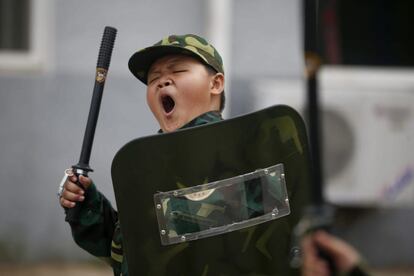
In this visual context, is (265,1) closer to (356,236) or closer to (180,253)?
(356,236)

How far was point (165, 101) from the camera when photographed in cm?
365

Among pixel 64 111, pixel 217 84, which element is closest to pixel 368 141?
pixel 64 111

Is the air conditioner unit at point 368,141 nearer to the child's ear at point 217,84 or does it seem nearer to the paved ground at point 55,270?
the paved ground at point 55,270

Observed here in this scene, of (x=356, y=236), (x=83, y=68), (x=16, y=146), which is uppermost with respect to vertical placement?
(x=83, y=68)

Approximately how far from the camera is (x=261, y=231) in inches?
135

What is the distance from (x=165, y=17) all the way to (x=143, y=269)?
16.2 ft

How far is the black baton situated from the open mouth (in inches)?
9.0

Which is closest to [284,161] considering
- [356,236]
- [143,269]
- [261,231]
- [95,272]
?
[261,231]

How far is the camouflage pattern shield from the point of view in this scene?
3426mm

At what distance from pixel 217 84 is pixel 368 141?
498 cm

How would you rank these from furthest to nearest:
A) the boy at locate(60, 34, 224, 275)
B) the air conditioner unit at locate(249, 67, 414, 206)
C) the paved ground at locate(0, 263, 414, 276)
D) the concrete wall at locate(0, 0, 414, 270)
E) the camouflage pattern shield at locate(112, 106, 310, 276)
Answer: the air conditioner unit at locate(249, 67, 414, 206), the concrete wall at locate(0, 0, 414, 270), the paved ground at locate(0, 263, 414, 276), the boy at locate(60, 34, 224, 275), the camouflage pattern shield at locate(112, 106, 310, 276)

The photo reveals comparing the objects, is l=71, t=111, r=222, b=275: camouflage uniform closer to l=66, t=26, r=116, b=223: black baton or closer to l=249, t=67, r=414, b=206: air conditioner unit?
l=66, t=26, r=116, b=223: black baton

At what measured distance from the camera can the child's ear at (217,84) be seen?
3700mm

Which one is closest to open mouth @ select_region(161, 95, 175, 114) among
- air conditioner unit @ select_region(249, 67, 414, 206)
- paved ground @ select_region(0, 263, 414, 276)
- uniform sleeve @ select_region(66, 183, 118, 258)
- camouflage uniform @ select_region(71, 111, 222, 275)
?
camouflage uniform @ select_region(71, 111, 222, 275)
